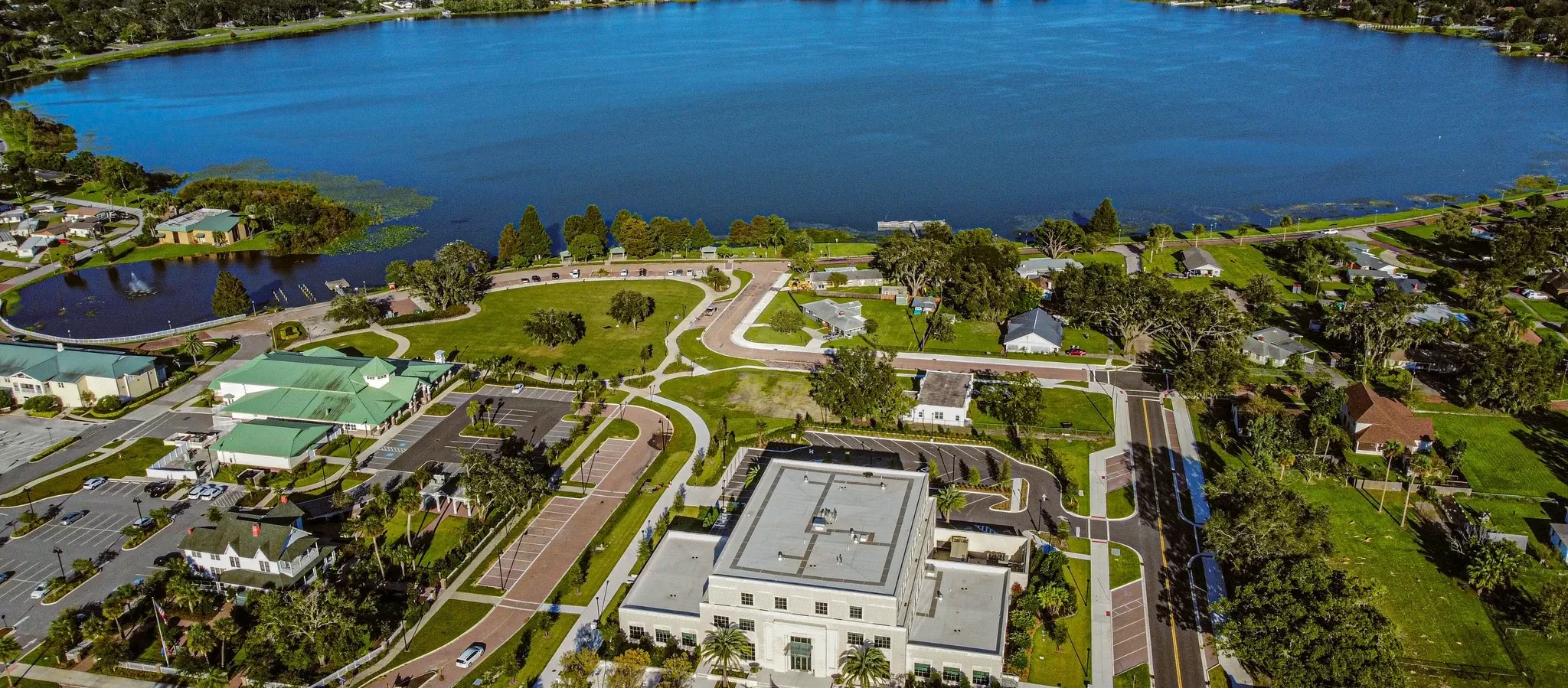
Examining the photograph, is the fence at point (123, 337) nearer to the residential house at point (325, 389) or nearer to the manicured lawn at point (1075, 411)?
the residential house at point (325, 389)

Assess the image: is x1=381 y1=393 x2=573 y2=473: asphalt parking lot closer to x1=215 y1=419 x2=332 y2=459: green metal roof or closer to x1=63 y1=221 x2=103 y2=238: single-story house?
x1=215 y1=419 x2=332 y2=459: green metal roof

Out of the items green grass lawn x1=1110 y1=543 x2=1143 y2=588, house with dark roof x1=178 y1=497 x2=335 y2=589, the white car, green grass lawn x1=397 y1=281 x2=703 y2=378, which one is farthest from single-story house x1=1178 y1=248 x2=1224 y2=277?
house with dark roof x1=178 y1=497 x2=335 y2=589

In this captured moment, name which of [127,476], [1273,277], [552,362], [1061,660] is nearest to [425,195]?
[552,362]

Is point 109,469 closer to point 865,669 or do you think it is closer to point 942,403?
point 865,669

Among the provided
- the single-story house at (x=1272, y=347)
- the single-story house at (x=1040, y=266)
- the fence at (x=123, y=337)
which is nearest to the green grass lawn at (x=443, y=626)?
the fence at (x=123, y=337)

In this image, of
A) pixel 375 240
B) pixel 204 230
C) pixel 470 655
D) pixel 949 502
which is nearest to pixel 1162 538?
pixel 949 502

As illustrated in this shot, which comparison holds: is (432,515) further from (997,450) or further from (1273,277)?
(1273,277)
